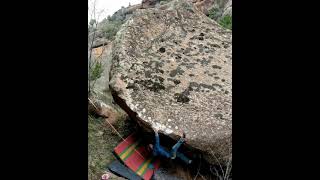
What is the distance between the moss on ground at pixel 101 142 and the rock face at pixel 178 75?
0.76 m

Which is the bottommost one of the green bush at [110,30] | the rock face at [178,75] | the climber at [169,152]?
the green bush at [110,30]

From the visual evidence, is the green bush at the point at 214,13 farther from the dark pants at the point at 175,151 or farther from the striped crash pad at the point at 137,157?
the dark pants at the point at 175,151

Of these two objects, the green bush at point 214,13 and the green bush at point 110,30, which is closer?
the green bush at point 110,30

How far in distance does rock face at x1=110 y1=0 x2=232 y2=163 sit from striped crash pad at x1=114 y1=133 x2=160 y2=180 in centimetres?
56

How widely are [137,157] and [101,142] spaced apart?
2.08 ft

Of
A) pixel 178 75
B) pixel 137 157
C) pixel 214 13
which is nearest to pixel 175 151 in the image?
pixel 137 157

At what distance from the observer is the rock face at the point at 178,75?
4.88 m

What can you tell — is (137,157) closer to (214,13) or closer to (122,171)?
(122,171)

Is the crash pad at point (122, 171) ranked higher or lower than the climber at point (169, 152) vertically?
lower

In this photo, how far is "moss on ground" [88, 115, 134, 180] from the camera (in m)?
4.89

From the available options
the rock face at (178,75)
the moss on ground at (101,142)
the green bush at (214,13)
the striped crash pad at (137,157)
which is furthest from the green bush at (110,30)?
the striped crash pad at (137,157)
